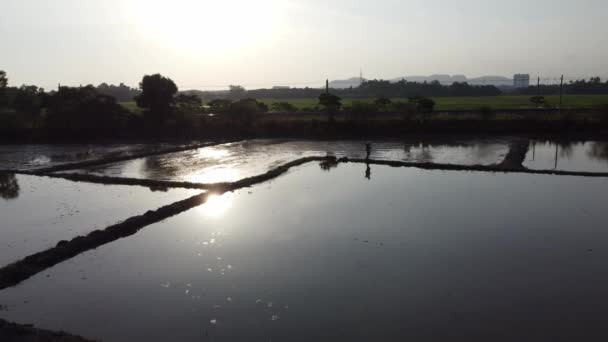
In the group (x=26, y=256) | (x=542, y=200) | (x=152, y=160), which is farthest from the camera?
(x=152, y=160)

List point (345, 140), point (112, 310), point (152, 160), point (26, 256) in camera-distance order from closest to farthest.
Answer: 1. point (112, 310)
2. point (26, 256)
3. point (152, 160)
4. point (345, 140)

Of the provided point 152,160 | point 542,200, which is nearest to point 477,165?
point 542,200

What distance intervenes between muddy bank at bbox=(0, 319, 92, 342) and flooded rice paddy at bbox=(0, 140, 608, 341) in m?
0.34

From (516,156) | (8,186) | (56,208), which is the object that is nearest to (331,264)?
(56,208)

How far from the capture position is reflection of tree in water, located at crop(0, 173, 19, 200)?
12780 millimetres

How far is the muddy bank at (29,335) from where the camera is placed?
16.6ft

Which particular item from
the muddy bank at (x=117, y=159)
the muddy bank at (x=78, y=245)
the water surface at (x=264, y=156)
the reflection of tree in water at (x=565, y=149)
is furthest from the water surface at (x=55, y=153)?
the reflection of tree in water at (x=565, y=149)

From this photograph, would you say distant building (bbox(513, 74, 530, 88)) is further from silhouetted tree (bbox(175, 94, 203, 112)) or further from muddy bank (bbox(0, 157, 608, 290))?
muddy bank (bbox(0, 157, 608, 290))

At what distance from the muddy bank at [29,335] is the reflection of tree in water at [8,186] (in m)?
8.50

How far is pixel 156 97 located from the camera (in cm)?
2575

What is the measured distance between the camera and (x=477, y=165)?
50.9ft

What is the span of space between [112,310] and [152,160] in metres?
13.2

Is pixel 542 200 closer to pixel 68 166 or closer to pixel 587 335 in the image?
pixel 587 335

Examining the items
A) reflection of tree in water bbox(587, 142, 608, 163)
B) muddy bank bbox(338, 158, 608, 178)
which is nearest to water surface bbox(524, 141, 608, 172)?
reflection of tree in water bbox(587, 142, 608, 163)
